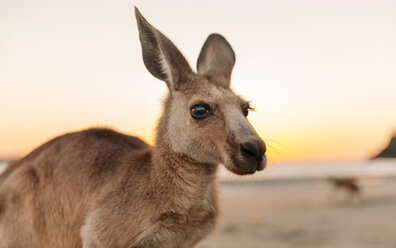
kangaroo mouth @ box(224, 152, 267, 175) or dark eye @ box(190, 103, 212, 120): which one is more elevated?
dark eye @ box(190, 103, 212, 120)

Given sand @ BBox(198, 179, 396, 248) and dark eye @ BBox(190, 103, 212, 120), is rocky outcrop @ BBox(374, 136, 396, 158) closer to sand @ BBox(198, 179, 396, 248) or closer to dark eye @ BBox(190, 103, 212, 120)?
dark eye @ BBox(190, 103, 212, 120)

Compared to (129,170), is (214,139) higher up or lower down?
higher up

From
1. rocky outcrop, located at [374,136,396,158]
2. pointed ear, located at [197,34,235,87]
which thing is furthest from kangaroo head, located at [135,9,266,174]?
rocky outcrop, located at [374,136,396,158]

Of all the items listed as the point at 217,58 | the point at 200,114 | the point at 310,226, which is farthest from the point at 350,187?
the point at 200,114

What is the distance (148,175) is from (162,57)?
990 mm

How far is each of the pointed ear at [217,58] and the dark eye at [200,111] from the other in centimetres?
73

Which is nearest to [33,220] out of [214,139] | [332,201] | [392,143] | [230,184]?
[214,139]

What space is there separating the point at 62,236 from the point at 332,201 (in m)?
9.98

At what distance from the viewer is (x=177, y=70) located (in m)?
3.43

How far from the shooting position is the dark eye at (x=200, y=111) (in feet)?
10.4

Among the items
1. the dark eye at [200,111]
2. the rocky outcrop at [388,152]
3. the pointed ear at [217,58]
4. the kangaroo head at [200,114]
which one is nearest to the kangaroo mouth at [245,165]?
the kangaroo head at [200,114]

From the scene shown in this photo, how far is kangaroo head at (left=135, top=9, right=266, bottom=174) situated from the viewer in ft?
9.47

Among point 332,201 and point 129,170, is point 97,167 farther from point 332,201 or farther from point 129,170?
point 332,201

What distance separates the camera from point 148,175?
328cm
